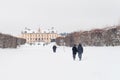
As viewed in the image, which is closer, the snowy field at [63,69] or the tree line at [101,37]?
the snowy field at [63,69]


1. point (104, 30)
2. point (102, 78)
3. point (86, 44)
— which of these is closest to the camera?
point (102, 78)

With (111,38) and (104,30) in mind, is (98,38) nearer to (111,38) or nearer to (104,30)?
(104,30)

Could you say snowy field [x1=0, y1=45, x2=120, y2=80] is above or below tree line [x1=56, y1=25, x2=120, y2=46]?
below

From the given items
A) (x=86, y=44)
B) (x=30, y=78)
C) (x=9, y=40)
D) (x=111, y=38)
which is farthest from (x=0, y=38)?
(x=30, y=78)

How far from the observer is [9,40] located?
72.7 meters

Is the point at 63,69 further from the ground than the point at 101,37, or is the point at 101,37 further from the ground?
the point at 101,37

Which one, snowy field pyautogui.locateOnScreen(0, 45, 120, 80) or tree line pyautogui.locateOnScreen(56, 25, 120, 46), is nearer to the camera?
snowy field pyautogui.locateOnScreen(0, 45, 120, 80)

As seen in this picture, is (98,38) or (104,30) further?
(98,38)

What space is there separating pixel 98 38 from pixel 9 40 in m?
26.1

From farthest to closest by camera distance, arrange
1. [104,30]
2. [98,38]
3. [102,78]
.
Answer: [98,38] < [104,30] < [102,78]

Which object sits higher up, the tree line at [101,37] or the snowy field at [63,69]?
the tree line at [101,37]

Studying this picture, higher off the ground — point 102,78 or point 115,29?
point 115,29

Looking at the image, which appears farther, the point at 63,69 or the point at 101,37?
the point at 101,37

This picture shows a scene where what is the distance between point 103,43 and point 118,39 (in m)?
7.53
